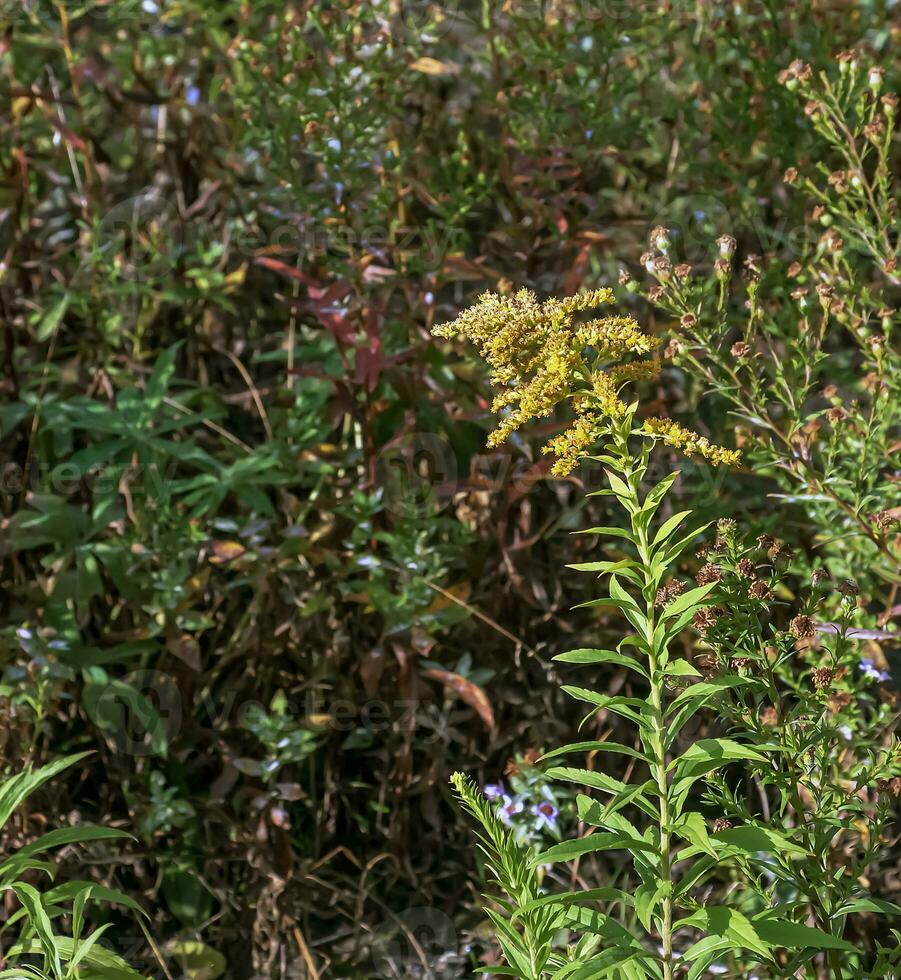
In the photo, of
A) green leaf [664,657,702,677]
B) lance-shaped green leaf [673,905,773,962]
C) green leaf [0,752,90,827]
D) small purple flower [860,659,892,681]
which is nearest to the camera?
lance-shaped green leaf [673,905,773,962]

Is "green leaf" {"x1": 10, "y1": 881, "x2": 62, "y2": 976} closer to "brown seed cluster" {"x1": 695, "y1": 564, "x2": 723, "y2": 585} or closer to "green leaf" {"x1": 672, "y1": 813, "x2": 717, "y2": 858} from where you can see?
"green leaf" {"x1": 672, "y1": 813, "x2": 717, "y2": 858}

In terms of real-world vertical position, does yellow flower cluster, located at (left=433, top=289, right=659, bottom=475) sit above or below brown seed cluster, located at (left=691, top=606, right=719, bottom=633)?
above

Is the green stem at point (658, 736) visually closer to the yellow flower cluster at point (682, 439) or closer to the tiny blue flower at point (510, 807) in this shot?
the yellow flower cluster at point (682, 439)

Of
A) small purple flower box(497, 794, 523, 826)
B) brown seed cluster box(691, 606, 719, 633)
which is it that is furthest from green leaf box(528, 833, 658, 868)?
small purple flower box(497, 794, 523, 826)

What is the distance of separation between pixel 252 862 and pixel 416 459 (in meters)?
0.99

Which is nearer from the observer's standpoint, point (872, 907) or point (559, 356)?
point (559, 356)

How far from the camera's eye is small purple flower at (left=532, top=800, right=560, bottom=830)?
259cm

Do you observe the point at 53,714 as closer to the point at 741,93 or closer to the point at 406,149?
the point at 406,149

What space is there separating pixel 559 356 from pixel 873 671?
44.7 inches

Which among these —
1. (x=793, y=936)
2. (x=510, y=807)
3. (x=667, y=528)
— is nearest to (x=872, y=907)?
(x=793, y=936)

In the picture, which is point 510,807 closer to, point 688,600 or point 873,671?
point 873,671

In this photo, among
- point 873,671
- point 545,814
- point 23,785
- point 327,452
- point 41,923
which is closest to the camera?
point 41,923

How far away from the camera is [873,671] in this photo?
2.39 metres

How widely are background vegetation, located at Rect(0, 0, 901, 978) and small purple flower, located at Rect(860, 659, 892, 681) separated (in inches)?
3.5
